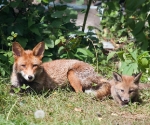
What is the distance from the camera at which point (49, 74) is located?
7.96 meters

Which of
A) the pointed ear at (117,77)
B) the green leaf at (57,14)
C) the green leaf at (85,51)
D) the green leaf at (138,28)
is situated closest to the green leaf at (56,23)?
the green leaf at (57,14)

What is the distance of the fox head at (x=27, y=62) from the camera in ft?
24.0

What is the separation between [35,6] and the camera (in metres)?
9.25

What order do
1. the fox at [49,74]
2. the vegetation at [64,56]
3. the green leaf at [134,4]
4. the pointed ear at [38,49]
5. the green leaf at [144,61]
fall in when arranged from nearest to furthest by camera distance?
the vegetation at [64,56], the fox at [49,74], the pointed ear at [38,49], the green leaf at [144,61], the green leaf at [134,4]

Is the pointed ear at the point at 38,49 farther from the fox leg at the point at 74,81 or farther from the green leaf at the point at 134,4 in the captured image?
the green leaf at the point at 134,4

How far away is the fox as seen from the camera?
7406mm

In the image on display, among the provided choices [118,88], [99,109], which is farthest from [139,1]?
[99,109]

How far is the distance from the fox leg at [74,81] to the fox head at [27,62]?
1.95ft

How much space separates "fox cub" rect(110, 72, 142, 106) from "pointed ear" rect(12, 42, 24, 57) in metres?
1.62

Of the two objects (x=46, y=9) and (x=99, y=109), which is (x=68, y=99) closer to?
(x=99, y=109)

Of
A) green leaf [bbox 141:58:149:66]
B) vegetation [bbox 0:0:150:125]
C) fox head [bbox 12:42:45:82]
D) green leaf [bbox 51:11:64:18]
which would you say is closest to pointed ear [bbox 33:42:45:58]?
fox head [bbox 12:42:45:82]

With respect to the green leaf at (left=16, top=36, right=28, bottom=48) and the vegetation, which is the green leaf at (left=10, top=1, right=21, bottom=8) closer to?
the vegetation

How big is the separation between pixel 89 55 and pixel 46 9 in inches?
58.6

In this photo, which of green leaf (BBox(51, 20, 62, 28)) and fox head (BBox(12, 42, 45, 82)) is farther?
green leaf (BBox(51, 20, 62, 28))
